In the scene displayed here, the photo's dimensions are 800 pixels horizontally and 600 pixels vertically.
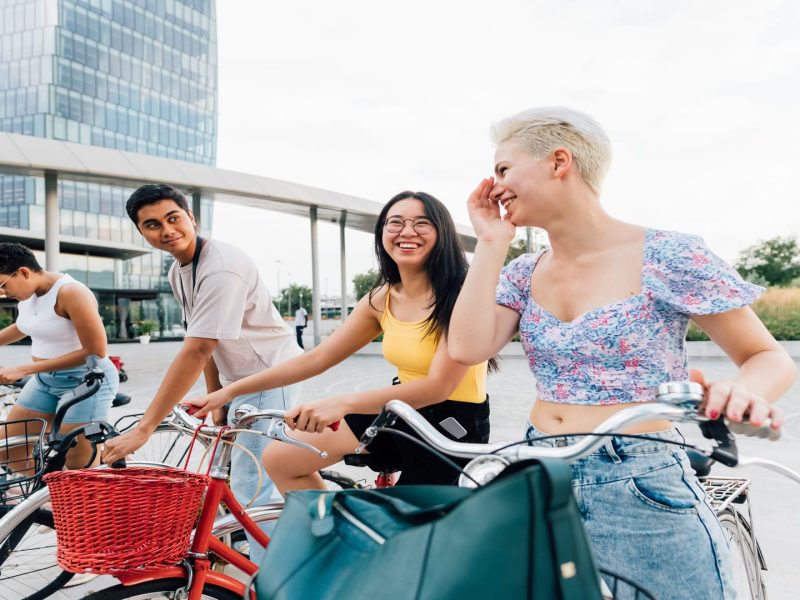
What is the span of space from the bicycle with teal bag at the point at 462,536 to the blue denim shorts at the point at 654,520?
0.28 metres

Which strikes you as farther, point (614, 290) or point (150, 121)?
point (150, 121)

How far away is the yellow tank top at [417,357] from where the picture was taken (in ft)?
7.82

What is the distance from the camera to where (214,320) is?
2639 millimetres

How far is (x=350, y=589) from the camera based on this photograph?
903mm

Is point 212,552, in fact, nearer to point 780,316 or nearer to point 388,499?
point 388,499

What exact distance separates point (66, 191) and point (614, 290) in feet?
201

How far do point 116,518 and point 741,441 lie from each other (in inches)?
273

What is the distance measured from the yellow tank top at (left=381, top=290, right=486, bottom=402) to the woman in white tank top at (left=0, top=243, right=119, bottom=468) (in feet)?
6.42

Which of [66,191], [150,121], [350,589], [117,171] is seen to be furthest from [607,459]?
[150,121]

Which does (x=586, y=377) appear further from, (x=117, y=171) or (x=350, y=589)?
(x=117, y=171)

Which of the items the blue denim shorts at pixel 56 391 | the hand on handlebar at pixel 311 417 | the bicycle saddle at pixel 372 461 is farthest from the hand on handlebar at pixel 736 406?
the blue denim shorts at pixel 56 391

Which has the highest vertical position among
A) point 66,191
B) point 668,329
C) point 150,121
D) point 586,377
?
point 150,121

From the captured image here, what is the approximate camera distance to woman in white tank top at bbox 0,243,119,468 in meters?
3.64

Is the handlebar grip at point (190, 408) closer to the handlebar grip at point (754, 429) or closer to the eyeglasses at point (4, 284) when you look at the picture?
the handlebar grip at point (754, 429)
